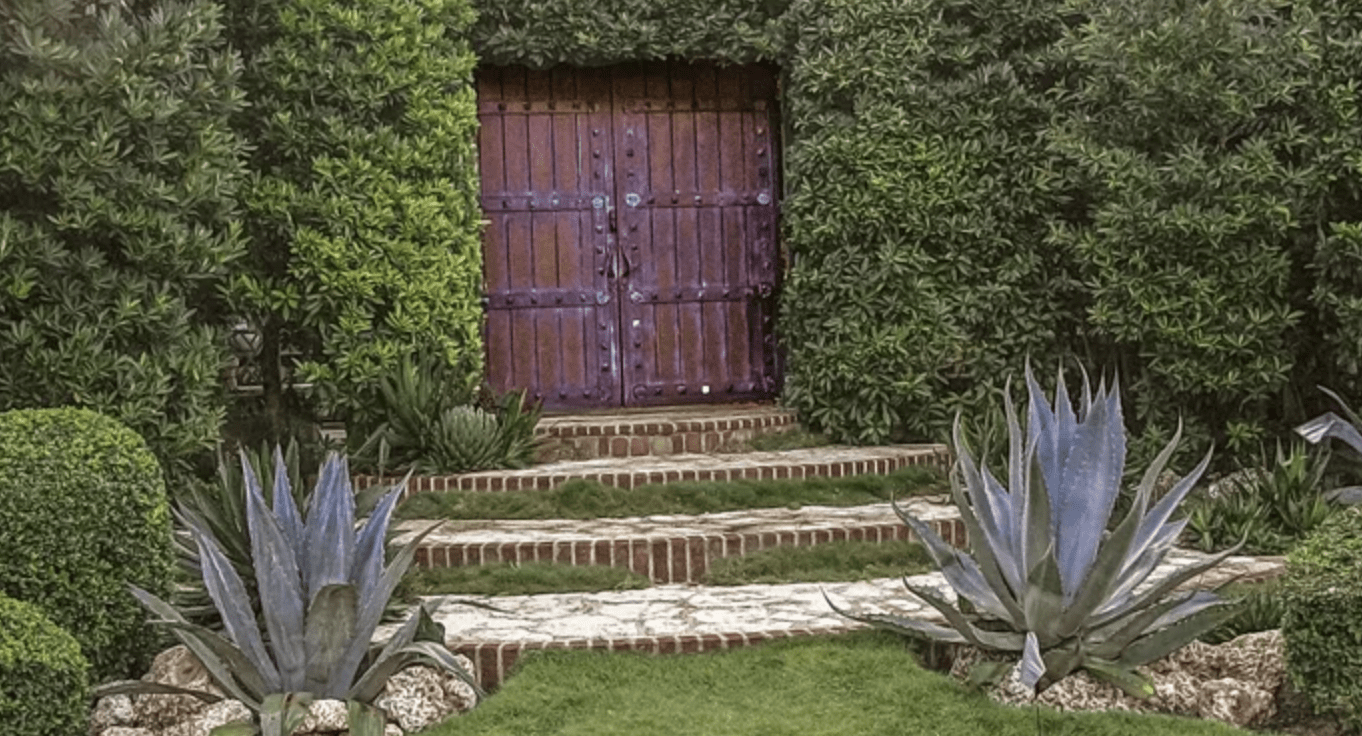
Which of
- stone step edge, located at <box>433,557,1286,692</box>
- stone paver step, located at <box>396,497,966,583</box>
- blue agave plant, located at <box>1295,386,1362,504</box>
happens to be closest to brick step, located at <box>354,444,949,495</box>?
Answer: stone paver step, located at <box>396,497,966,583</box>

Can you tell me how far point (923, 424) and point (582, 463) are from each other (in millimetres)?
2178

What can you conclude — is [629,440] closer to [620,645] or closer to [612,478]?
[612,478]

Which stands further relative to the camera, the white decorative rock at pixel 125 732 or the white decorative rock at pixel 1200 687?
the white decorative rock at pixel 125 732

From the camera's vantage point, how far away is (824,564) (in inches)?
256

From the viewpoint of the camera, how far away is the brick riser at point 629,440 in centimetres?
847

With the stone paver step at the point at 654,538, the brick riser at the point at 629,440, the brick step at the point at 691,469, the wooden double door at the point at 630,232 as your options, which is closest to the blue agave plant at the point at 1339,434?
the stone paver step at the point at 654,538

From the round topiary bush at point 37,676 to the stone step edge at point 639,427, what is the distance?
4.02 m

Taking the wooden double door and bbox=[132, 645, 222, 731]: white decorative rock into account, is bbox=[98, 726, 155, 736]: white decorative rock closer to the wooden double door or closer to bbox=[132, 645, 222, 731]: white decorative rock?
bbox=[132, 645, 222, 731]: white decorative rock

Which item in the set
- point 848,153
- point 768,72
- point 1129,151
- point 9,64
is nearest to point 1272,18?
point 1129,151

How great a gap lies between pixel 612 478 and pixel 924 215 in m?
2.71

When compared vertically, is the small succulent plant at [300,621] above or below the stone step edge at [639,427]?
below

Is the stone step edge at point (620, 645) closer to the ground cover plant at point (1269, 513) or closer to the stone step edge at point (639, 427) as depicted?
the ground cover plant at point (1269, 513)

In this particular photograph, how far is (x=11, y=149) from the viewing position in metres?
6.20

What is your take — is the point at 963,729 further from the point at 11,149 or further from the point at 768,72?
the point at 768,72
